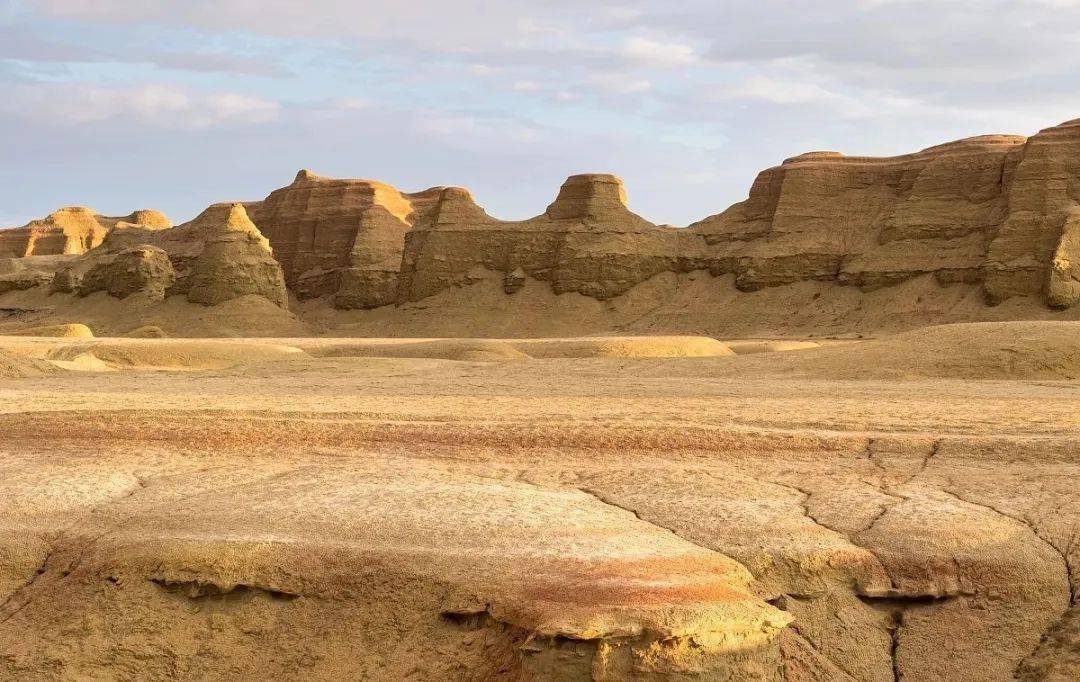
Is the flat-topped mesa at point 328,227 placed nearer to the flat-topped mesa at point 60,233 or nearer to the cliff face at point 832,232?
the cliff face at point 832,232

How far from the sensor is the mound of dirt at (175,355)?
20969 mm

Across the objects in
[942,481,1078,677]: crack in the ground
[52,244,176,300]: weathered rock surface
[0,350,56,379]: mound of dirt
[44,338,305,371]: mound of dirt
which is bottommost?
[44,338,305,371]: mound of dirt

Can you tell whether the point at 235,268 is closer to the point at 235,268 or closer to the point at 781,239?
the point at 235,268

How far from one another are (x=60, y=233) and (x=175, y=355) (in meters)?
60.6

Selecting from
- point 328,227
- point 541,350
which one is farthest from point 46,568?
point 328,227

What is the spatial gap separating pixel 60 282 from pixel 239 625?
155 feet

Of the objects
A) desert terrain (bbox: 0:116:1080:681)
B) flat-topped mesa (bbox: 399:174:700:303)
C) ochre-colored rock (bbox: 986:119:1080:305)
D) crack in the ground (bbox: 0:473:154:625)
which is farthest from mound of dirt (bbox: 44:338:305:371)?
ochre-colored rock (bbox: 986:119:1080:305)

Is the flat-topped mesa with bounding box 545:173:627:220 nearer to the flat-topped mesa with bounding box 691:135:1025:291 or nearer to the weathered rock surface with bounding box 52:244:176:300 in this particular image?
the flat-topped mesa with bounding box 691:135:1025:291

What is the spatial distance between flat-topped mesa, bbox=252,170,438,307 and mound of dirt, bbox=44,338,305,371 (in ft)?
96.3

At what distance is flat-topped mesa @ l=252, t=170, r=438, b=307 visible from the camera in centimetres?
5431

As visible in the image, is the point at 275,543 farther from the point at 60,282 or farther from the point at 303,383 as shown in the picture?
the point at 60,282

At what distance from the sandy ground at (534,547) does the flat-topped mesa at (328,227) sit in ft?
148

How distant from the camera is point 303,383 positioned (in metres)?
13.5

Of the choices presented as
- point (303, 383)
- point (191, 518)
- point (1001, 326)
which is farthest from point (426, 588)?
point (1001, 326)
